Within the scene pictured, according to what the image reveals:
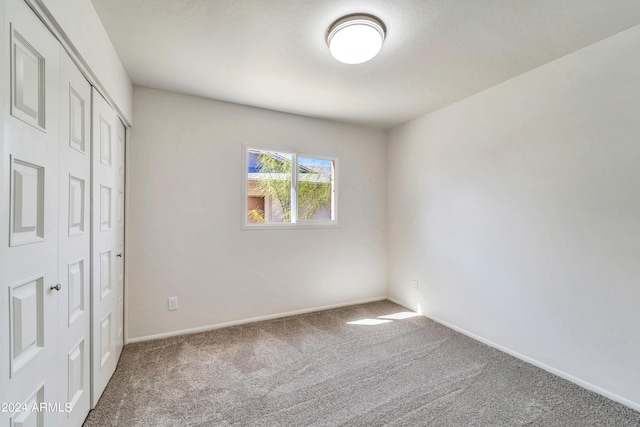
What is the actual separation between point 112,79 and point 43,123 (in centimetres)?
101

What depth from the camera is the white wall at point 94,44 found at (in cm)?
119

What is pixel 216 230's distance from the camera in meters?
2.81

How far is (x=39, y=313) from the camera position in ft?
3.54

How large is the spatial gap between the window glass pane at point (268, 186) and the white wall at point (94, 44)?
1247mm

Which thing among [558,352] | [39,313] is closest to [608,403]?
[558,352]

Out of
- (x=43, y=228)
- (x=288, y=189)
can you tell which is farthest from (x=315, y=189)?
(x=43, y=228)

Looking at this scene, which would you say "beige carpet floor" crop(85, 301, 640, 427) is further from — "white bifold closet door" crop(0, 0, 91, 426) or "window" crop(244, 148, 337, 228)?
"window" crop(244, 148, 337, 228)

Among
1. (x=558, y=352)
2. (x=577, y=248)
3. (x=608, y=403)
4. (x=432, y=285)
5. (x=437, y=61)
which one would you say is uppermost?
(x=437, y=61)

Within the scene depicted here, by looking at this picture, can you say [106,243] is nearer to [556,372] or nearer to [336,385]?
[336,385]

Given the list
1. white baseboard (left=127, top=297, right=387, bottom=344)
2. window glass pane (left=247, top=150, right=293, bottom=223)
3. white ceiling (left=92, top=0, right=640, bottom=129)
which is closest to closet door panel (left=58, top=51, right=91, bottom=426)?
white ceiling (left=92, top=0, right=640, bottom=129)

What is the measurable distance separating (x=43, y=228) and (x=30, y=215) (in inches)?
3.8

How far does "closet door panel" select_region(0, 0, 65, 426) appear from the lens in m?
0.90

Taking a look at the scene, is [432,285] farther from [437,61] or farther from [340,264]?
[437,61]

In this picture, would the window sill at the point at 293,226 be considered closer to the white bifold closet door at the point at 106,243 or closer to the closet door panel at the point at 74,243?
the white bifold closet door at the point at 106,243
